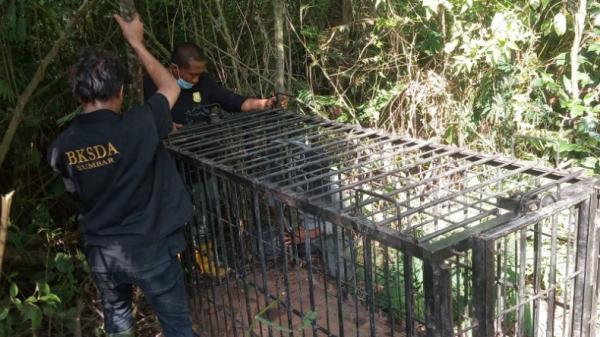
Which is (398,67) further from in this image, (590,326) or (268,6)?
(590,326)

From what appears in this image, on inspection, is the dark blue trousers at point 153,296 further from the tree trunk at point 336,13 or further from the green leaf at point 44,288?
the tree trunk at point 336,13

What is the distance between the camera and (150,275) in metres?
2.39

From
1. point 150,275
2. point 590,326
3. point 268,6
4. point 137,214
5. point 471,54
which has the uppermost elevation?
point 268,6

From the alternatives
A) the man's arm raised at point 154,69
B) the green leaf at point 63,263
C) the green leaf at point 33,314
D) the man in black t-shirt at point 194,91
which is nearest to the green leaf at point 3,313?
the green leaf at point 33,314

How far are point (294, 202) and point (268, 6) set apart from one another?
316cm

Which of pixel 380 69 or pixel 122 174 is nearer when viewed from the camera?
pixel 122 174

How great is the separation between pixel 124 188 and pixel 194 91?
1.36m

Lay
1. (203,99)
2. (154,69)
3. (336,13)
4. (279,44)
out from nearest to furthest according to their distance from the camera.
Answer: (154,69) < (203,99) < (279,44) < (336,13)

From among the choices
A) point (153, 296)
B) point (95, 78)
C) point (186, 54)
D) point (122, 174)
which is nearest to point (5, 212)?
point (122, 174)

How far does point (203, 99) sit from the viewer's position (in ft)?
11.5

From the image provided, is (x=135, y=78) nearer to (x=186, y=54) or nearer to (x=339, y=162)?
(x=186, y=54)

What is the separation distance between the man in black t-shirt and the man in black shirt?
770mm

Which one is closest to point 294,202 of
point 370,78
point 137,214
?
point 137,214

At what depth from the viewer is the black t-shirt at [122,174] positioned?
86.4 inches
